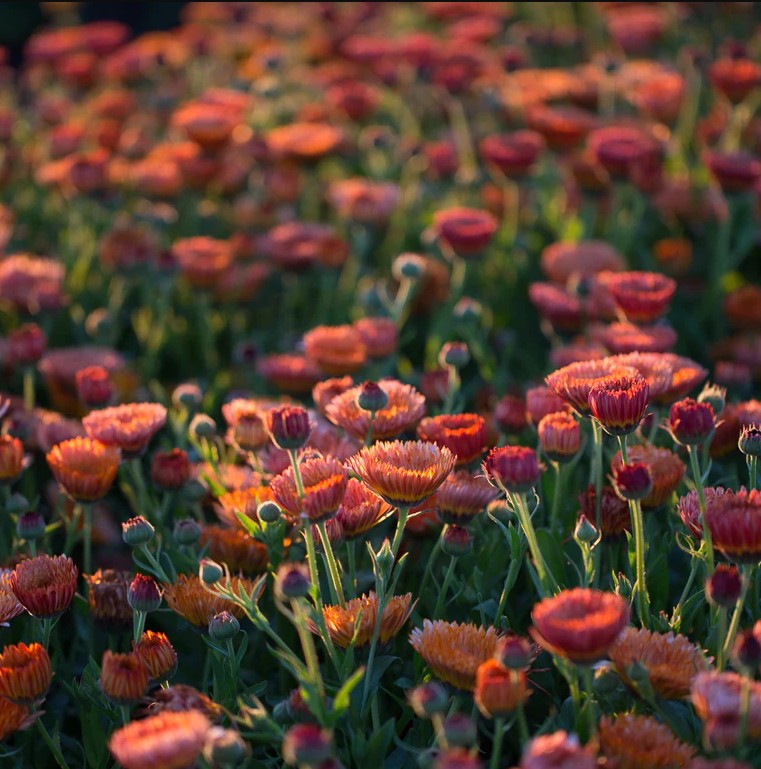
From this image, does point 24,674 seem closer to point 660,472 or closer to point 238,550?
point 238,550

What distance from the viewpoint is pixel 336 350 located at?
2.39 meters

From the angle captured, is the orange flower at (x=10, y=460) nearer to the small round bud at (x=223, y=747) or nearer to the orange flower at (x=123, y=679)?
the orange flower at (x=123, y=679)

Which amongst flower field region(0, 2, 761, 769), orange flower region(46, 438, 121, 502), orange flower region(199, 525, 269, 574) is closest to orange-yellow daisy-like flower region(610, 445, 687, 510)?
flower field region(0, 2, 761, 769)

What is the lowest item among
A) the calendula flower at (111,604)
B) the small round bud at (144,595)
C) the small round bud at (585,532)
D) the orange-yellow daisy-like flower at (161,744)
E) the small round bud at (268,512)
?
the calendula flower at (111,604)

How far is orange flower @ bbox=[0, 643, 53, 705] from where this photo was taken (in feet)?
4.68

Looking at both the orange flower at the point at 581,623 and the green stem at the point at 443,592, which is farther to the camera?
the green stem at the point at 443,592

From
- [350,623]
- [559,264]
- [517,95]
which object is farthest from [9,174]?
[350,623]

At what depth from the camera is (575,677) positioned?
1.39 metres

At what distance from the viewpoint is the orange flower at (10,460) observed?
1.92m

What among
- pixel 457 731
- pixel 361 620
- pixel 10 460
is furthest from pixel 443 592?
pixel 10 460

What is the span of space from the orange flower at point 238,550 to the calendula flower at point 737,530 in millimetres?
752

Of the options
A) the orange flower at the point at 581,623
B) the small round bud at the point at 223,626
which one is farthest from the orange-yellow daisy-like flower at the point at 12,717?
the orange flower at the point at 581,623

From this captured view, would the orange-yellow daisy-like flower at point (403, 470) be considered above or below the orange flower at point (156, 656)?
above

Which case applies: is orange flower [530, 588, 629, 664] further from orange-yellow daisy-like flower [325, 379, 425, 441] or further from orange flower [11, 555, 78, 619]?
orange flower [11, 555, 78, 619]
